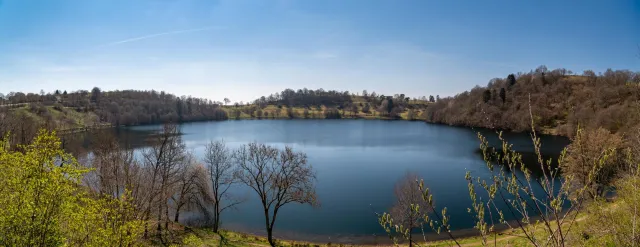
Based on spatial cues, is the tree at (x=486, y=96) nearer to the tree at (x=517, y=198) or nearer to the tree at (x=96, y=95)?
the tree at (x=517, y=198)

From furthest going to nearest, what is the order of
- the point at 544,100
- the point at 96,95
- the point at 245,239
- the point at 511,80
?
the point at 96,95
the point at 511,80
the point at 544,100
the point at 245,239

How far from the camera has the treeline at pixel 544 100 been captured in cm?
8256

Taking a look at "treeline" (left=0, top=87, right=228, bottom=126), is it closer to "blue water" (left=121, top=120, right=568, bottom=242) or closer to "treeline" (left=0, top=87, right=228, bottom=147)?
"treeline" (left=0, top=87, right=228, bottom=147)

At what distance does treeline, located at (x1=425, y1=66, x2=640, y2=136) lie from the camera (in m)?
82.6

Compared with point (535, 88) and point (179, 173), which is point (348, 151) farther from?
point (535, 88)

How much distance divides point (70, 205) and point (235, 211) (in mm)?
23700

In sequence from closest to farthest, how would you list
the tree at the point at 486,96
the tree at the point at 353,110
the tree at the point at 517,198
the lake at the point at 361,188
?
the tree at the point at 517,198 → the lake at the point at 361,188 → the tree at the point at 486,96 → the tree at the point at 353,110

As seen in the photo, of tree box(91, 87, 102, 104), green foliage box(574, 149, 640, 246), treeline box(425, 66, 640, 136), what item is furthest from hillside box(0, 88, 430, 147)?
green foliage box(574, 149, 640, 246)

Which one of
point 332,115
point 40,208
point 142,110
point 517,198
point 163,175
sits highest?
point 142,110

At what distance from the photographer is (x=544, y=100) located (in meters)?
109

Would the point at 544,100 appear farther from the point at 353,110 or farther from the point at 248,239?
the point at 248,239

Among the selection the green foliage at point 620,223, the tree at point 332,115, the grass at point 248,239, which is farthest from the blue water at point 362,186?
the tree at point 332,115

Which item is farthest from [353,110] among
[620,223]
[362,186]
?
[620,223]

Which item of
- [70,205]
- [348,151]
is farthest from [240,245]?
[348,151]
